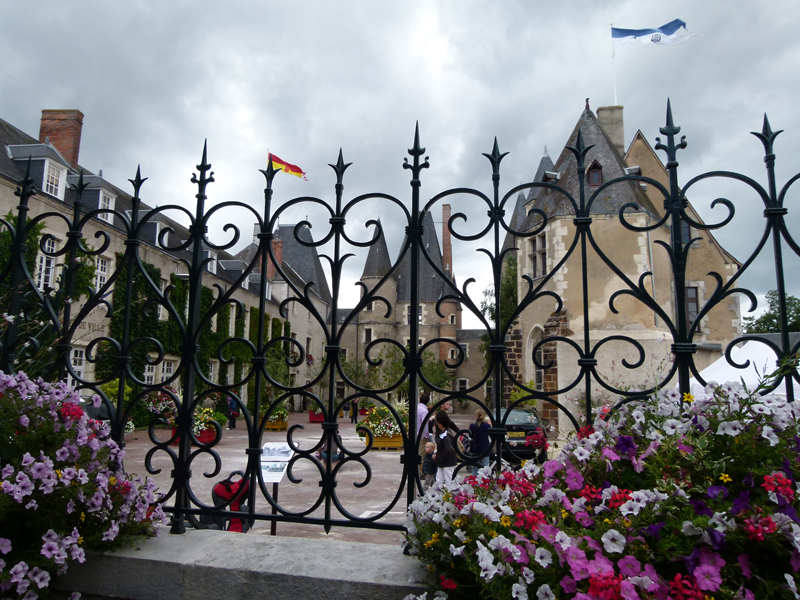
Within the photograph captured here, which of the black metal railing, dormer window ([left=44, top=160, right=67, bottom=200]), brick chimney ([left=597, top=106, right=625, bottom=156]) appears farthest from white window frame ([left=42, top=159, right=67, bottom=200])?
brick chimney ([left=597, top=106, right=625, bottom=156])

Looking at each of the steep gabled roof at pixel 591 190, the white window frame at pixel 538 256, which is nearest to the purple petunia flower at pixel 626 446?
the steep gabled roof at pixel 591 190

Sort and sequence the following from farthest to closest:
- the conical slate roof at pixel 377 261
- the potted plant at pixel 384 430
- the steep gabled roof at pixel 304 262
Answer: the conical slate roof at pixel 377 261 < the steep gabled roof at pixel 304 262 < the potted plant at pixel 384 430

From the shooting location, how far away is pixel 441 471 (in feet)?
21.4

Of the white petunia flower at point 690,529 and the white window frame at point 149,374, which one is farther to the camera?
the white window frame at point 149,374

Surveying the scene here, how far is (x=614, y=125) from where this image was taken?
2206cm

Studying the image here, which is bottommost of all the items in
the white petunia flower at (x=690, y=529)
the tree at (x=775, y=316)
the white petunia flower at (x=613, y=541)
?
the white petunia flower at (x=613, y=541)

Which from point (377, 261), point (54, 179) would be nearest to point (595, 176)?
point (54, 179)

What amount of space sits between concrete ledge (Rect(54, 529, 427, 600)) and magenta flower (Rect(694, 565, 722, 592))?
0.84m

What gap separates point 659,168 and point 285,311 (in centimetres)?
2464

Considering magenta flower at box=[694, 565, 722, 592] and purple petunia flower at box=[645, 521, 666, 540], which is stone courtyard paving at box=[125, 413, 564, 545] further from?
magenta flower at box=[694, 565, 722, 592]

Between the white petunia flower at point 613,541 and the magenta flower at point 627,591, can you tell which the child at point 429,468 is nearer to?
the white petunia flower at point 613,541

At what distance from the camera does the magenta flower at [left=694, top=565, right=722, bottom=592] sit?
1.27 meters

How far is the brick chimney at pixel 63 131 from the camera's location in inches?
765

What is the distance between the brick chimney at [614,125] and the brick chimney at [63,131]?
20313mm
